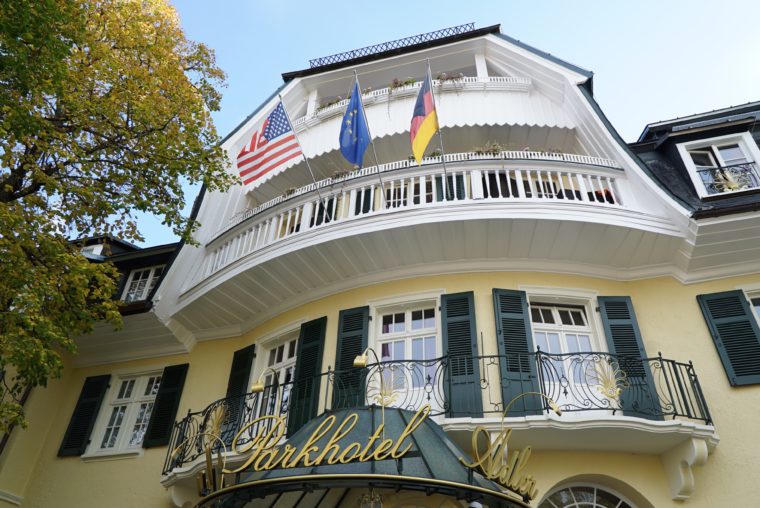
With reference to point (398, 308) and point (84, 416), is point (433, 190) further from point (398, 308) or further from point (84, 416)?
point (84, 416)

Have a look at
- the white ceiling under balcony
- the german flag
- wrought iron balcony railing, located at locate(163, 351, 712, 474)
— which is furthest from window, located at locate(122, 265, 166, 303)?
the german flag

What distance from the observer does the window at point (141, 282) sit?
1349cm

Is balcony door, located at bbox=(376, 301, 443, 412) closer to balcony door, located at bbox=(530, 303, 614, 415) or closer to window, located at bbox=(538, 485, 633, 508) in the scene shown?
balcony door, located at bbox=(530, 303, 614, 415)

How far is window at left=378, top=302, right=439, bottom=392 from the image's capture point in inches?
356

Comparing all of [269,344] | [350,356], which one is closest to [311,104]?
[269,344]

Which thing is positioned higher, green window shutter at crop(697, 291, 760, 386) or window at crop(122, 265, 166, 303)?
window at crop(122, 265, 166, 303)

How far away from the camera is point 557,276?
10109 millimetres

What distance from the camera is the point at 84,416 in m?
12.1

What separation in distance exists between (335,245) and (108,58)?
5.41m

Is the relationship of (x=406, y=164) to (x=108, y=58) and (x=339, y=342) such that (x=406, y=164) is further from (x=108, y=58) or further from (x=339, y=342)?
(x=108, y=58)

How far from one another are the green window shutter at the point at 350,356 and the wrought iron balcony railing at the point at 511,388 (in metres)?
0.02

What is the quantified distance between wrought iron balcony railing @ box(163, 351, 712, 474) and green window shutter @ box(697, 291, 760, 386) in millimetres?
705

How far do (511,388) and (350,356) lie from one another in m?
2.84

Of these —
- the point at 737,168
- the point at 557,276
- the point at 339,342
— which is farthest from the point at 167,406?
the point at 737,168
